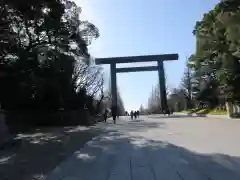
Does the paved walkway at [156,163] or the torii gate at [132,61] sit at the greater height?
the torii gate at [132,61]

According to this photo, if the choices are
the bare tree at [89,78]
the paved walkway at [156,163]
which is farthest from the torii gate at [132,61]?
the paved walkway at [156,163]

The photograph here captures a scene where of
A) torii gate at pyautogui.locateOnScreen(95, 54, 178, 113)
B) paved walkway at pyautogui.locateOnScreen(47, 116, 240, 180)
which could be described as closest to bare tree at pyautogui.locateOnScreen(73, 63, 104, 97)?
torii gate at pyautogui.locateOnScreen(95, 54, 178, 113)

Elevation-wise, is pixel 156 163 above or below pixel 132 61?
below

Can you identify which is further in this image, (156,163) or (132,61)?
(132,61)

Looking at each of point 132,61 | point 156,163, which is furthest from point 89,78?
point 156,163

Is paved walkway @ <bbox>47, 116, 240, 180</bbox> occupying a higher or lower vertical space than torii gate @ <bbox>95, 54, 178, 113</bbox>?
lower

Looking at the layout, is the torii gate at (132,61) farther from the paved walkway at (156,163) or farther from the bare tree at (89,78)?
the paved walkway at (156,163)

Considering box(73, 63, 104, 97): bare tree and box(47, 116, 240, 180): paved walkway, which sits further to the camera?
box(73, 63, 104, 97): bare tree

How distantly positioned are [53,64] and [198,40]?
50.7ft

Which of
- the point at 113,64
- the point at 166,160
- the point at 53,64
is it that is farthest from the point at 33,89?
the point at 113,64

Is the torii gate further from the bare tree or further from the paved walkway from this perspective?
the paved walkway

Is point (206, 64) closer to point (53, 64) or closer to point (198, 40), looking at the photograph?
point (198, 40)

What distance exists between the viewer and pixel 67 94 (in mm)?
37156

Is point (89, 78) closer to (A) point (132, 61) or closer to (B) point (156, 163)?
(A) point (132, 61)
